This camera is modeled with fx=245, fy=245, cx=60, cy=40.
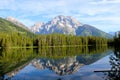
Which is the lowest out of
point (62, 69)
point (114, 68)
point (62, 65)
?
point (62, 65)

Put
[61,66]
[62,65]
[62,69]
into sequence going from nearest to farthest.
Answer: [62,69] → [61,66] → [62,65]

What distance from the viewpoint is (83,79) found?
46.9m

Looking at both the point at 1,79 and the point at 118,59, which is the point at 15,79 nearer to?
the point at 1,79

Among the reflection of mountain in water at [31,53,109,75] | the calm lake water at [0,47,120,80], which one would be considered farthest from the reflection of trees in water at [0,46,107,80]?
the reflection of mountain in water at [31,53,109,75]

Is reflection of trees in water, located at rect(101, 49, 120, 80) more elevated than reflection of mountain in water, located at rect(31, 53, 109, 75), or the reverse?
reflection of trees in water, located at rect(101, 49, 120, 80)

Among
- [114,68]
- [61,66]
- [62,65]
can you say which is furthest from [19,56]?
[114,68]

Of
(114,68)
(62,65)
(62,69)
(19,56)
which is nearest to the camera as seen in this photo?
(114,68)

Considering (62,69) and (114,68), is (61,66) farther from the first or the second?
Result: (114,68)

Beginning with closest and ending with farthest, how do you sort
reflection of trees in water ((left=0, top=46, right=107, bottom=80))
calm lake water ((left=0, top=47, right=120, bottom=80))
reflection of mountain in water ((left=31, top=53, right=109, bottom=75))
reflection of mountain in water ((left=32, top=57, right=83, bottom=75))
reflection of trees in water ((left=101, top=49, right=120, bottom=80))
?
reflection of trees in water ((left=101, top=49, right=120, bottom=80)) → calm lake water ((left=0, top=47, right=120, bottom=80)) → reflection of mountain in water ((left=32, top=57, right=83, bottom=75)) → reflection of mountain in water ((left=31, top=53, right=109, bottom=75)) → reflection of trees in water ((left=0, top=46, right=107, bottom=80))

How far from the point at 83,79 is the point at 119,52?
2328 centimetres

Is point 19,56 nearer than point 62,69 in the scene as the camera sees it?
No

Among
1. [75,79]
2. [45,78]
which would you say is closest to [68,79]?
[75,79]

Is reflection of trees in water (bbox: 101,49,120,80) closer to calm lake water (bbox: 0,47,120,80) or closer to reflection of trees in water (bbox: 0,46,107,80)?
calm lake water (bbox: 0,47,120,80)

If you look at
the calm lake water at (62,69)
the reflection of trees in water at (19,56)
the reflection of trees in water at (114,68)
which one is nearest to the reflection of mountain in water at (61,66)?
the calm lake water at (62,69)
